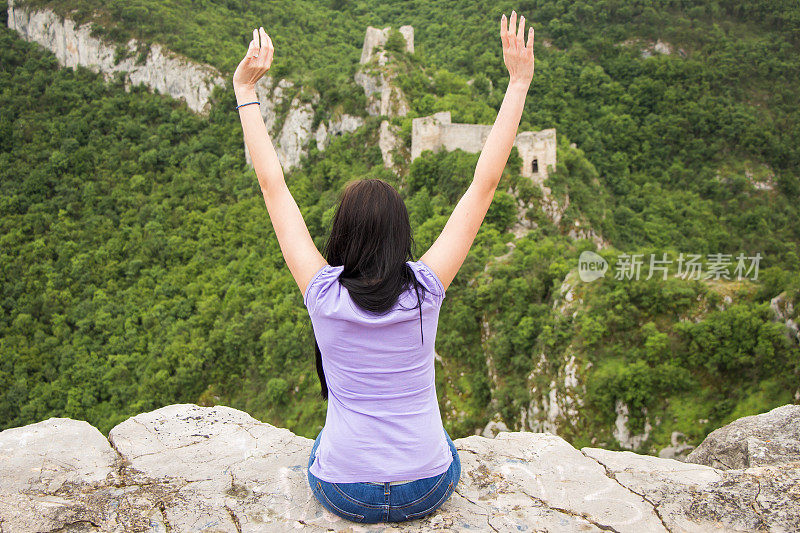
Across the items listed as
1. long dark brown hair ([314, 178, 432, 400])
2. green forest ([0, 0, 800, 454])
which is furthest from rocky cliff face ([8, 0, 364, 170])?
long dark brown hair ([314, 178, 432, 400])

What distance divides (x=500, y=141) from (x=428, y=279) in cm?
76

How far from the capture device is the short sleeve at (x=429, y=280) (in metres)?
Answer: 2.56

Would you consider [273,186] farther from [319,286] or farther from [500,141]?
[500,141]

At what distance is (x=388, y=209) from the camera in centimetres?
253

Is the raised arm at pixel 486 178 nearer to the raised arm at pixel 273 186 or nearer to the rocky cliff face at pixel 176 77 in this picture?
the raised arm at pixel 273 186

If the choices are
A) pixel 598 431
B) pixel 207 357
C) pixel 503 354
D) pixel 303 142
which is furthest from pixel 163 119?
pixel 598 431

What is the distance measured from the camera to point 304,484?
11.0 ft

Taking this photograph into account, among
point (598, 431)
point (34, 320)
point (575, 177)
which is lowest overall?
point (34, 320)

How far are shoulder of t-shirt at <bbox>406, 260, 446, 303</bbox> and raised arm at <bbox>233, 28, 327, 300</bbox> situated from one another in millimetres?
423

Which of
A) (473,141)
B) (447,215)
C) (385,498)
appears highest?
(473,141)

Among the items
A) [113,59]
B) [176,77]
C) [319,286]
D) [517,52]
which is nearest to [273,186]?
[319,286]

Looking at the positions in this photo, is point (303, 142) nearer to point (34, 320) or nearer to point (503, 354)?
point (34, 320)

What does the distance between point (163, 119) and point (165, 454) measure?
4410cm

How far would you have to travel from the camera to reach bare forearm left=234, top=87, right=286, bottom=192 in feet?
8.91
